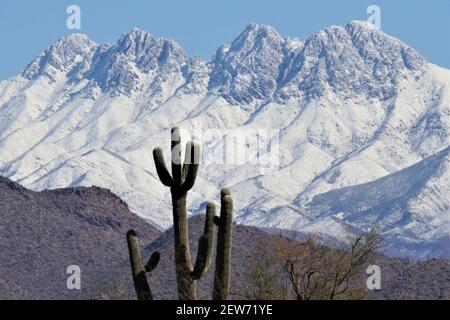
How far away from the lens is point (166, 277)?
97.6 meters

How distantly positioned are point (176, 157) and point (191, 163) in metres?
0.74

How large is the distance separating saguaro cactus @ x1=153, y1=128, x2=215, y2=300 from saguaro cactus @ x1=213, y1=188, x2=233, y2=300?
37 cm

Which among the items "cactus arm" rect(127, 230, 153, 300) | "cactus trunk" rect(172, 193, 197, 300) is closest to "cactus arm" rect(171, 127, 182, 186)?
"cactus trunk" rect(172, 193, 197, 300)

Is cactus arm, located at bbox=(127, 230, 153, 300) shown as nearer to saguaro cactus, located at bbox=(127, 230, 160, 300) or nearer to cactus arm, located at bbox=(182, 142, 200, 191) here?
saguaro cactus, located at bbox=(127, 230, 160, 300)

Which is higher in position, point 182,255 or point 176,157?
point 176,157

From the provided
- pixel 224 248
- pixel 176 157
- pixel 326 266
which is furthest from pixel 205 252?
pixel 326 266

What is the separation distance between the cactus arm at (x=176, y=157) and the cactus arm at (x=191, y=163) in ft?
0.74

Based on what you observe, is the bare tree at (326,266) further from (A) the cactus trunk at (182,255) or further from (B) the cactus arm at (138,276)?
(B) the cactus arm at (138,276)

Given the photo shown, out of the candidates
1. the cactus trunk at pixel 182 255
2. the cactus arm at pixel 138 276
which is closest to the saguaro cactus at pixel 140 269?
the cactus arm at pixel 138 276

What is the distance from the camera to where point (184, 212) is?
37469 millimetres

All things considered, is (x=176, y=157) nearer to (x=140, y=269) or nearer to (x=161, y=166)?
(x=161, y=166)
